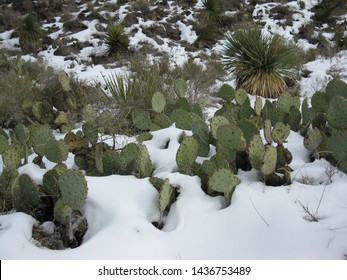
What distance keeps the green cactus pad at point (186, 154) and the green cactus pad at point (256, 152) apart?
0.40 metres

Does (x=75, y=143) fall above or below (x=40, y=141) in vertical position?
below

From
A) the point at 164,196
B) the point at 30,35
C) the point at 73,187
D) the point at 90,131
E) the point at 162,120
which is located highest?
the point at 73,187

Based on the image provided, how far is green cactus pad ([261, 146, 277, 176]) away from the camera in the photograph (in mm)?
2146

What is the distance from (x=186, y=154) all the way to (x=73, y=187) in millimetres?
852

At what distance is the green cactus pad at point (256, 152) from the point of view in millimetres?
2291

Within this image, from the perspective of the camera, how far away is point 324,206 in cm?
200

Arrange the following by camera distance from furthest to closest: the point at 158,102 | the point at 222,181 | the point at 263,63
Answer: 1. the point at 263,63
2. the point at 158,102
3. the point at 222,181

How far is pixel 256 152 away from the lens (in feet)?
7.59

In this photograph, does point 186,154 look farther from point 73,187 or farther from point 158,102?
point 158,102

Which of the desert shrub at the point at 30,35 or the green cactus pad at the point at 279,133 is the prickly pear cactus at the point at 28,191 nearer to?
the green cactus pad at the point at 279,133

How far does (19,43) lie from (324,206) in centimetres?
1096

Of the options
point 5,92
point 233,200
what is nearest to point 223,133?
point 233,200

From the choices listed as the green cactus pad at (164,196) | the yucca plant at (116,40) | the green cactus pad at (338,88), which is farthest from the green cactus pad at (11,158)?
the yucca plant at (116,40)

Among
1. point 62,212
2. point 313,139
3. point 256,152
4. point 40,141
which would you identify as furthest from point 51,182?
point 313,139
